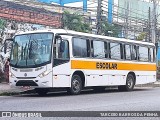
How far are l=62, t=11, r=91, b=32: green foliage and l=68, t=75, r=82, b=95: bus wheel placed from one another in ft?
48.9

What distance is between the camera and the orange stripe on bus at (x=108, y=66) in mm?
17597

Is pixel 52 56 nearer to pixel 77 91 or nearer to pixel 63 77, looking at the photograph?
pixel 63 77

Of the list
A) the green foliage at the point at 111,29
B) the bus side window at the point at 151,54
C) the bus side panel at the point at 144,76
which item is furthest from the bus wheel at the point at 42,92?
the green foliage at the point at 111,29

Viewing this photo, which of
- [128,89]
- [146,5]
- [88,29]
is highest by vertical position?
[146,5]

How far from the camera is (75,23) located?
1355 inches

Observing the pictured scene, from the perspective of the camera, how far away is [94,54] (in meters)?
18.8

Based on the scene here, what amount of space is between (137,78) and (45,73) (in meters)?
7.94

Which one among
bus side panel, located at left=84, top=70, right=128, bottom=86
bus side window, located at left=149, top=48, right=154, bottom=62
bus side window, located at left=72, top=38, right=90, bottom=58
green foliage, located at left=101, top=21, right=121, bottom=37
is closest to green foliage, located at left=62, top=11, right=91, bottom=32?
green foliage, located at left=101, top=21, right=121, bottom=37

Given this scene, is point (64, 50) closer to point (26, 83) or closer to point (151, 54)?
point (26, 83)

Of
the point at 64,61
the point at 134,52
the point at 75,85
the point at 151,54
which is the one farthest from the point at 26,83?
the point at 151,54

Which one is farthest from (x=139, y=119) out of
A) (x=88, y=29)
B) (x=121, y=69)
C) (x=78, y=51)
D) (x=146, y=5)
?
(x=146, y=5)

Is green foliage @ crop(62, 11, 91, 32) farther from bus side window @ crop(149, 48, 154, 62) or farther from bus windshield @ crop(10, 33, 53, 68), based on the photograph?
bus windshield @ crop(10, 33, 53, 68)

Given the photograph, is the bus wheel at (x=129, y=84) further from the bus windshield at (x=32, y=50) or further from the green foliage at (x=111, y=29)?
the green foliage at (x=111, y=29)

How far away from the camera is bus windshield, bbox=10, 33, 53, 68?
642 inches
